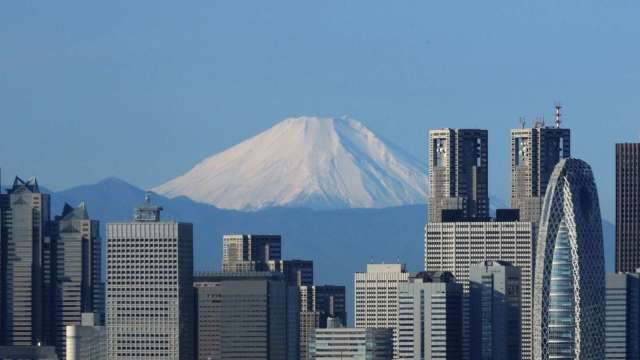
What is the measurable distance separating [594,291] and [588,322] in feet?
5.79

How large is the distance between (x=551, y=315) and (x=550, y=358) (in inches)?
93.4

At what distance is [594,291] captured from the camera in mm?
194750

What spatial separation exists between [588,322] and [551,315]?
3090mm

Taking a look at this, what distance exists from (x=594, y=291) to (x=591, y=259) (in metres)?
3.12

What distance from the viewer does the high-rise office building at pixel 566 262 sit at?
627ft

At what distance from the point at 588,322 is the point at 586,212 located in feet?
21.7

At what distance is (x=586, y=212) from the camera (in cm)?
19200

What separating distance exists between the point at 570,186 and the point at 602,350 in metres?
10.6

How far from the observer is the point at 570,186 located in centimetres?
19188

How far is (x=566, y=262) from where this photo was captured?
629 ft

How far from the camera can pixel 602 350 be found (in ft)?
646

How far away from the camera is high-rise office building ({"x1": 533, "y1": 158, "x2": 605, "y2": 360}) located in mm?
191125

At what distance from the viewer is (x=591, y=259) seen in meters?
192
